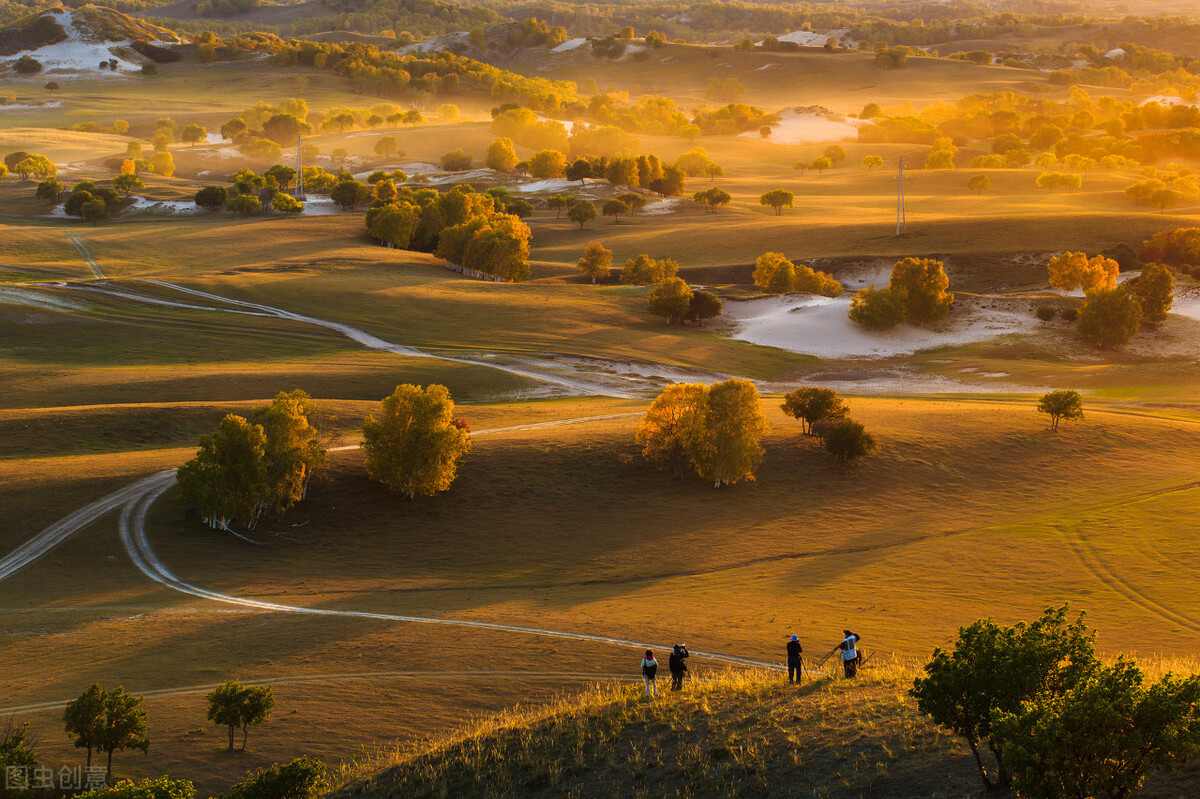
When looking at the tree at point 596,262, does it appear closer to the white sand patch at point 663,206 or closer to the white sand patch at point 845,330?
the white sand patch at point 845,330

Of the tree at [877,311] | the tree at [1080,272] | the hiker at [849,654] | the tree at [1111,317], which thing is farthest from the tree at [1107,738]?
the tree at [1080,272]

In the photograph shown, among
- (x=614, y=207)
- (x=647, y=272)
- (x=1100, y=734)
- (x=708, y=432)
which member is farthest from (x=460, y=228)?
(x=1100, y=734)

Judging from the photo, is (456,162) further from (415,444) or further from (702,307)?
(415,444)

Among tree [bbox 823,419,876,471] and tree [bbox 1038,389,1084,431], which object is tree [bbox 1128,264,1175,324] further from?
tree [bbox 823,419,876,471]

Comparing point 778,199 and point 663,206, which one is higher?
point 778,199

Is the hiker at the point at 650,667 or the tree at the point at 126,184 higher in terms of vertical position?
the tree at the point at 126,184

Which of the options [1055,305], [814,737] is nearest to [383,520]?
[814,737]

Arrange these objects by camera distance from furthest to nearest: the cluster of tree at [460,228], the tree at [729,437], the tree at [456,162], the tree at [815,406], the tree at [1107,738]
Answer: the tree at [456,162], the cluster of tree at [460,228], the tree at [815,406], the tree at [729,437], the tree at [1107,738]

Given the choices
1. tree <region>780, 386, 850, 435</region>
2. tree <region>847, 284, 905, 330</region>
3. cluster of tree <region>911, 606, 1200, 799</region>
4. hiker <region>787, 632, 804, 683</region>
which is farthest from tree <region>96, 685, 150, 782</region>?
tree <region>847, 284, 905, 330</region>
